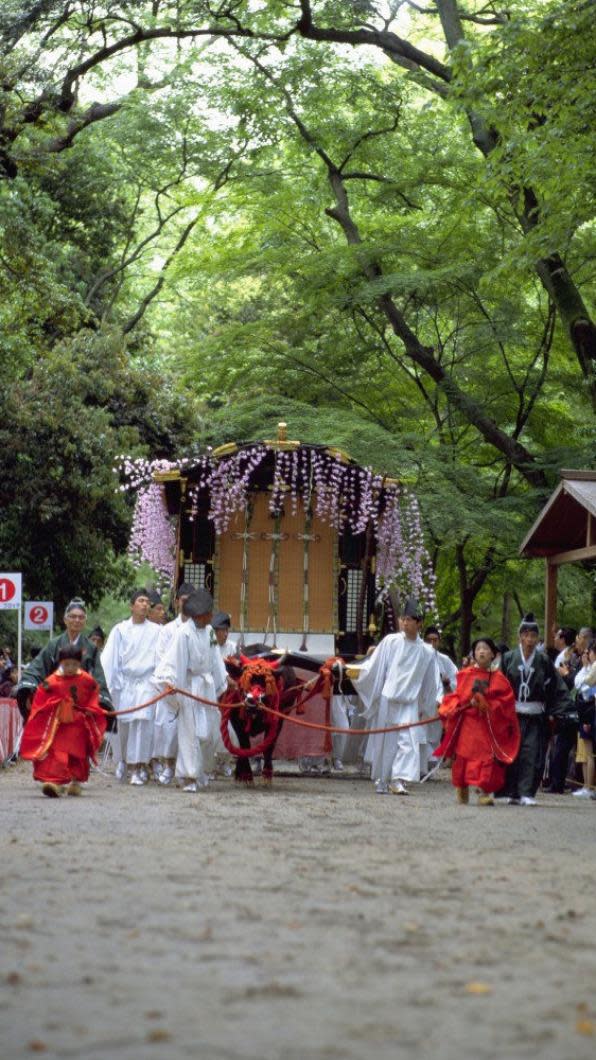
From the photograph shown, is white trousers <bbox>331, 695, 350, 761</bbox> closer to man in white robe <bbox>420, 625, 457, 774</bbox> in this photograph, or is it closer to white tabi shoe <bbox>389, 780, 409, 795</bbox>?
man in white robe <bbox>420, 625, 457, 774</bbox>

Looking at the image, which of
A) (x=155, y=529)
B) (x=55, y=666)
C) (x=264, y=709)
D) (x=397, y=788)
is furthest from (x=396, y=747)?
(x=155, y=529)

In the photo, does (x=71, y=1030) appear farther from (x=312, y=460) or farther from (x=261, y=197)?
(x=261, y=197)

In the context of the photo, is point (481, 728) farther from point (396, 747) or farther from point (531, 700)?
point (396, 747)

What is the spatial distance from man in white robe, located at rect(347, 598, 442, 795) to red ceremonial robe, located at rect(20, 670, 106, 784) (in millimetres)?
3211

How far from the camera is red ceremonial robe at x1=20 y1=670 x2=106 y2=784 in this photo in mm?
14586

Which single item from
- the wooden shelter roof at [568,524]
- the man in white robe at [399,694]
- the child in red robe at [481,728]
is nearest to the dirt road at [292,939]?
the child in red robe at [481,728]

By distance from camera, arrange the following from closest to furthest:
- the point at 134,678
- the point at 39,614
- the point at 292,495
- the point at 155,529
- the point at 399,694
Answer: the point at 399,694
the point at 134,678
the point at 292,495
the point at 155,529
the point at 39,614

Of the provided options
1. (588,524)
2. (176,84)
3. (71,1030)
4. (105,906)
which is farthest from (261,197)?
(71,1030)

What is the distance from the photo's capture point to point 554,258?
23.3m

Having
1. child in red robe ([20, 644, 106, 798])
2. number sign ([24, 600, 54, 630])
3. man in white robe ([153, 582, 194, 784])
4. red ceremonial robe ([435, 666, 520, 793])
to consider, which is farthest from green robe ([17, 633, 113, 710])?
number sign ([24, 600, 54, 630])

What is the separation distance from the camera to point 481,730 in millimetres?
15195

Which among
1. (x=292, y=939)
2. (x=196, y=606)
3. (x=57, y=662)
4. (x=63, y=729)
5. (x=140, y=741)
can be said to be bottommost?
(x=292, y=939)

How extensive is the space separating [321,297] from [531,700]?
11.0 m

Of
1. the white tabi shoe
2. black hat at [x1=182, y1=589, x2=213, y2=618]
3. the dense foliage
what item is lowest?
the white tabi shoe
